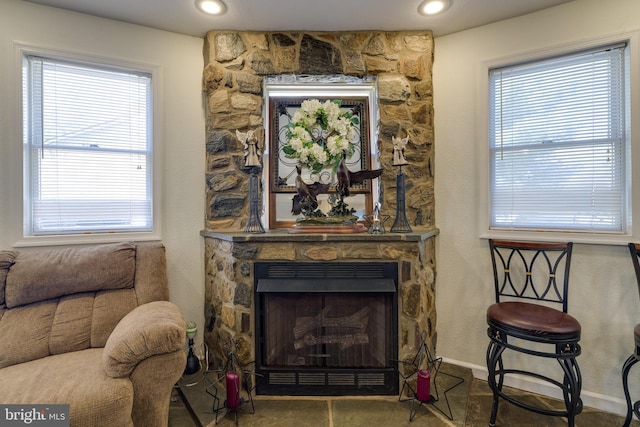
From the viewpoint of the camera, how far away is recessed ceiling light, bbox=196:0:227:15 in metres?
1.99

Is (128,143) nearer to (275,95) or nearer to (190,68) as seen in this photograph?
(190,68)

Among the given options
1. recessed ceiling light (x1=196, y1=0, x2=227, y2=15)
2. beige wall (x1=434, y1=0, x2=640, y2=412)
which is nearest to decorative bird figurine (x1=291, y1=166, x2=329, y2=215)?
beige wall (x1=434, y1=0, x2=640, y2=412)

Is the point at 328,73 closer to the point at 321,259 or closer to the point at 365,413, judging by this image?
the point at 321,259

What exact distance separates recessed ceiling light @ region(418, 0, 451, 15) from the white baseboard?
8.29 feet

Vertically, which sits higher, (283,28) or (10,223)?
(283,28)

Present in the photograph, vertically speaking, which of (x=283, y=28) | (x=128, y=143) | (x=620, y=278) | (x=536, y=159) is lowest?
(x=620, y=278)

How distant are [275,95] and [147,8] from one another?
1011mm

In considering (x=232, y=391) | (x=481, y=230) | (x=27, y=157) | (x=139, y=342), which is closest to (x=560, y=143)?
(x=481, y=230)

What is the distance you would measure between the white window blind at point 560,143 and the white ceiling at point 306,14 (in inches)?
16.3

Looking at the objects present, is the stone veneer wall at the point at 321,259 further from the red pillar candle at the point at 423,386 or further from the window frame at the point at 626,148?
the window frame at the point at 626,148

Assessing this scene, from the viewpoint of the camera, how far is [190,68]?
2.39 meters

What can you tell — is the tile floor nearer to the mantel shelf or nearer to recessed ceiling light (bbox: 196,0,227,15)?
the mantel shelf

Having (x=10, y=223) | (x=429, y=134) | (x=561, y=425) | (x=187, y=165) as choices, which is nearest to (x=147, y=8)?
(x=187, y=165)

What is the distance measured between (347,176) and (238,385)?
4.86ft
